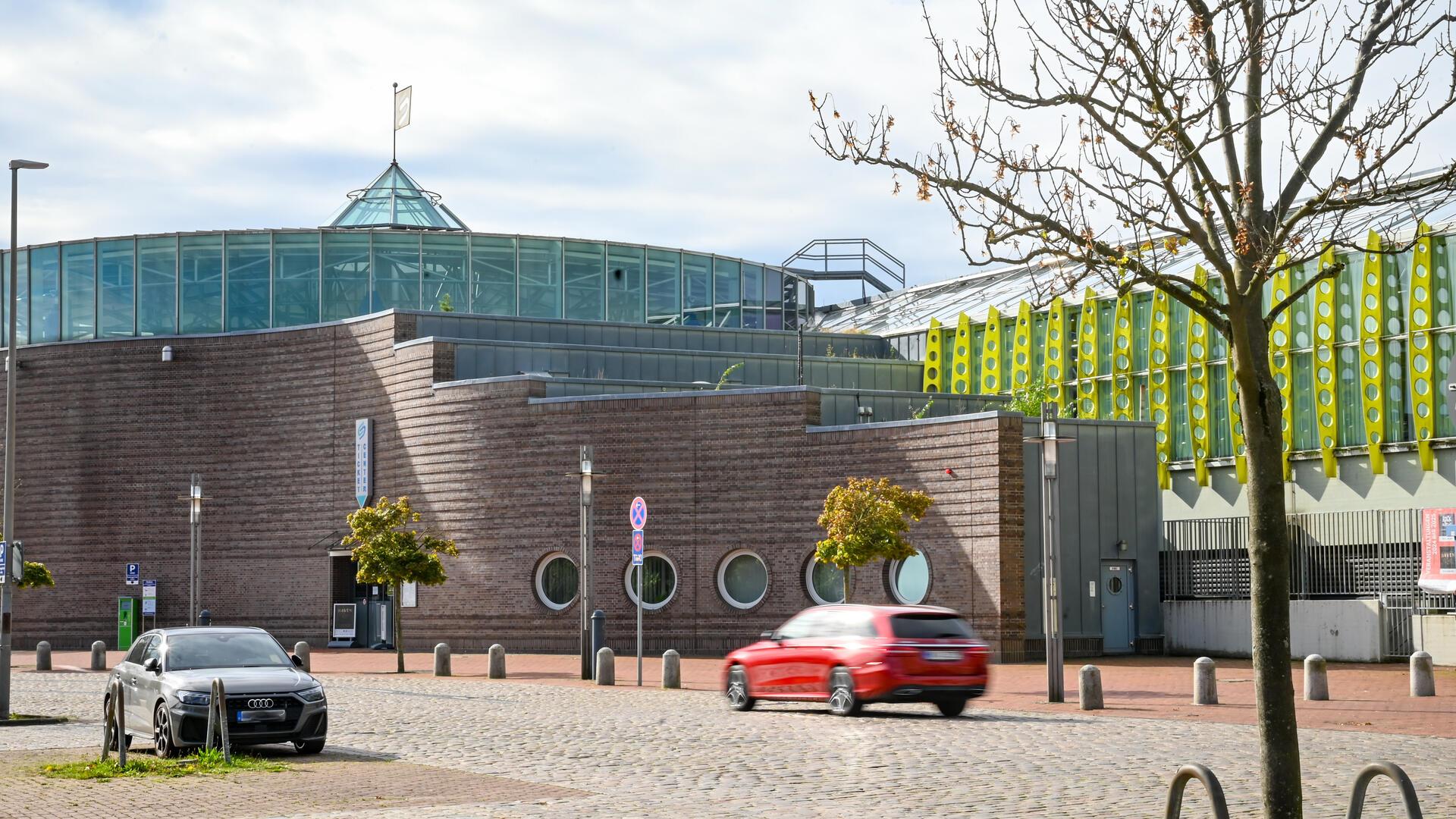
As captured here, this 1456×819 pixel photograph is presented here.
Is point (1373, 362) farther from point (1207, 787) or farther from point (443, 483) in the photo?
point (1207, 787)

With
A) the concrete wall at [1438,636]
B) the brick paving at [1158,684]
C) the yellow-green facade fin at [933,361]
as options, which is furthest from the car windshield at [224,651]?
Result: the yellow-green facade fin at [933,361]

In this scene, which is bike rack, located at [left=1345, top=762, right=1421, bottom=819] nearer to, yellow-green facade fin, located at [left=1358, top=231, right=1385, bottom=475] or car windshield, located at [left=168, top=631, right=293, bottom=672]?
car windshield, located at [left=168, top=631, right=293, bottom=672]

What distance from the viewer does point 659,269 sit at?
2112 inches

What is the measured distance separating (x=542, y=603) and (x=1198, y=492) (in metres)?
18.2

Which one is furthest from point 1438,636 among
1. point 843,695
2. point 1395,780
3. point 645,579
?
point 1395,780

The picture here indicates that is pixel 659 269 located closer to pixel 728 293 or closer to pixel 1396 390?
pixel 728 293

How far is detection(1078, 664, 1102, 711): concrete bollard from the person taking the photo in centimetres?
2178

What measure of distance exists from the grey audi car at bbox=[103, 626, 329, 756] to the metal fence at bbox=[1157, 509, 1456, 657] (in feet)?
65.7

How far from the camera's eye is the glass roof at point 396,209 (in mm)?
52594

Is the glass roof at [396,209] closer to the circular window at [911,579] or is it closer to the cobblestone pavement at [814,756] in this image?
the circular window at [911,579]

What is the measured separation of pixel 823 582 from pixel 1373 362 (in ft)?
48.8

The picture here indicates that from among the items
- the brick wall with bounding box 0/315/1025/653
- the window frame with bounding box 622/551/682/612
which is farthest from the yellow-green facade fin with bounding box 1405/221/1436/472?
the window frame with bounding box 622/551/682/612

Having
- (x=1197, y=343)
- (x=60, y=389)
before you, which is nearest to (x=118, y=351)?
(x=60, y=389)

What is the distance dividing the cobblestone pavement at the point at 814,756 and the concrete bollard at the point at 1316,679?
3527 mm
